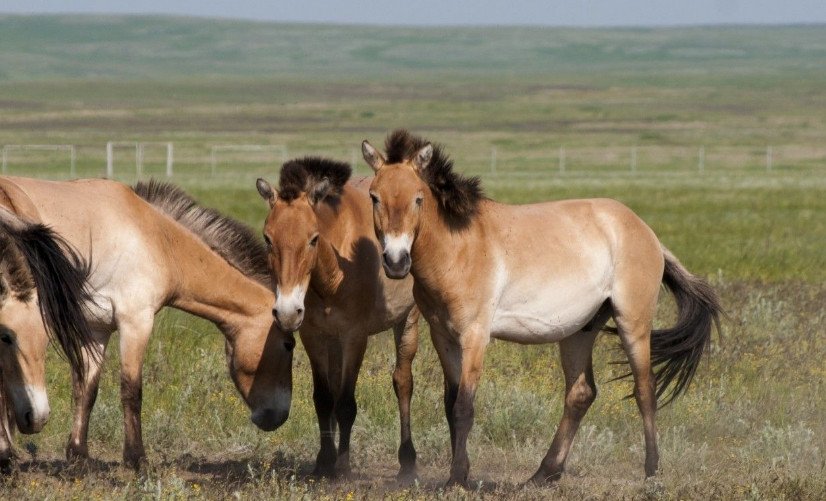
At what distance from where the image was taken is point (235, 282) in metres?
8.00

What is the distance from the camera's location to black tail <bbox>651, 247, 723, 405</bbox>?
27.3 feet

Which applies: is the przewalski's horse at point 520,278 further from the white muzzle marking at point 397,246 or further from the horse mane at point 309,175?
the horse mane at point 309,175

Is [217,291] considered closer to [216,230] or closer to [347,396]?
[216,230]

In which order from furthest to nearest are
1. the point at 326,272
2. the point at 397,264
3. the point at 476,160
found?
the point at 476,160 < the point at 326,272 < the point at 397,264

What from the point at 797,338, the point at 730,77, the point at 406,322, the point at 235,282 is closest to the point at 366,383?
the point at 406,322

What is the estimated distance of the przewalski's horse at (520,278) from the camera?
7.00 meters

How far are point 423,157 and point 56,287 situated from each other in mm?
2029

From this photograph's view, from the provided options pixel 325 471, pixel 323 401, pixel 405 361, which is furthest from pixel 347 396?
pixel 405 361

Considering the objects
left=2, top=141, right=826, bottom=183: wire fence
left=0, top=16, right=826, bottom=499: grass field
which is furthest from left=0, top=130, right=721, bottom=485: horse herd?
left=2, top=141, right=826, bottom=183: wire fence

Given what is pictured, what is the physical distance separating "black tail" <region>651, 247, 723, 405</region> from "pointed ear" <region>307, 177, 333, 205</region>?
2.33 metres

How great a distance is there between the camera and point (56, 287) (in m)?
6.80

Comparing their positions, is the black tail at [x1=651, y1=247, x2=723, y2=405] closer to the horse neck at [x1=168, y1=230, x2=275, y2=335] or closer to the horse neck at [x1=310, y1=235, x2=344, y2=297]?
the horse neck at [x1=310, y1=235, x2=344, y2=297]

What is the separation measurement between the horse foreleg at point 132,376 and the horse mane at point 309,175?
113 centimetres

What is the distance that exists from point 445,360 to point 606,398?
271 cm
